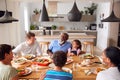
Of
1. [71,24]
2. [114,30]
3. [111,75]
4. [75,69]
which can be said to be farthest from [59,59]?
[71,24]

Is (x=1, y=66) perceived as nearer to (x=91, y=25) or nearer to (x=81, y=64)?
(x=81, y=64)

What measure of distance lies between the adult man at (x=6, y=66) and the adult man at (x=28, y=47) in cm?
147

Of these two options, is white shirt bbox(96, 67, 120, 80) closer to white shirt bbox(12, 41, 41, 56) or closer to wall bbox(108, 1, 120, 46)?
white shirt bbox(12, 41, 41, 56)

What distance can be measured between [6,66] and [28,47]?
174 centimetres

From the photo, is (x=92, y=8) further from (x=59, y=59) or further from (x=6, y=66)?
(x=6, y=66)

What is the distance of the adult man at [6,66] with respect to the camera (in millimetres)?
1881

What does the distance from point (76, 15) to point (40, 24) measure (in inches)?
268

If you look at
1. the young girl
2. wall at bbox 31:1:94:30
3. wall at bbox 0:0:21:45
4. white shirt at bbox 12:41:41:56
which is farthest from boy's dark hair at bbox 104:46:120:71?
wall at bbox 31:1:94:30

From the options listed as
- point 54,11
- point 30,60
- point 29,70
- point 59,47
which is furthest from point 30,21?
point 29,70

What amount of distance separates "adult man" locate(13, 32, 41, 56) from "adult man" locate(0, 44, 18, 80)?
1468 mm

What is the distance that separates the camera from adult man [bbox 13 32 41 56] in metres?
3.49

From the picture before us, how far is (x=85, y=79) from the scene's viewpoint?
Answer: 7.40ft

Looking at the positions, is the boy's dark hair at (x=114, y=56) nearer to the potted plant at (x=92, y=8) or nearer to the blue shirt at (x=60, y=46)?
the blue shirt at (x=60, y=46)

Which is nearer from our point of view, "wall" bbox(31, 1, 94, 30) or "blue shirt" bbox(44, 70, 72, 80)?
"blue shirt" bbox(44, 70, 72, 80)
